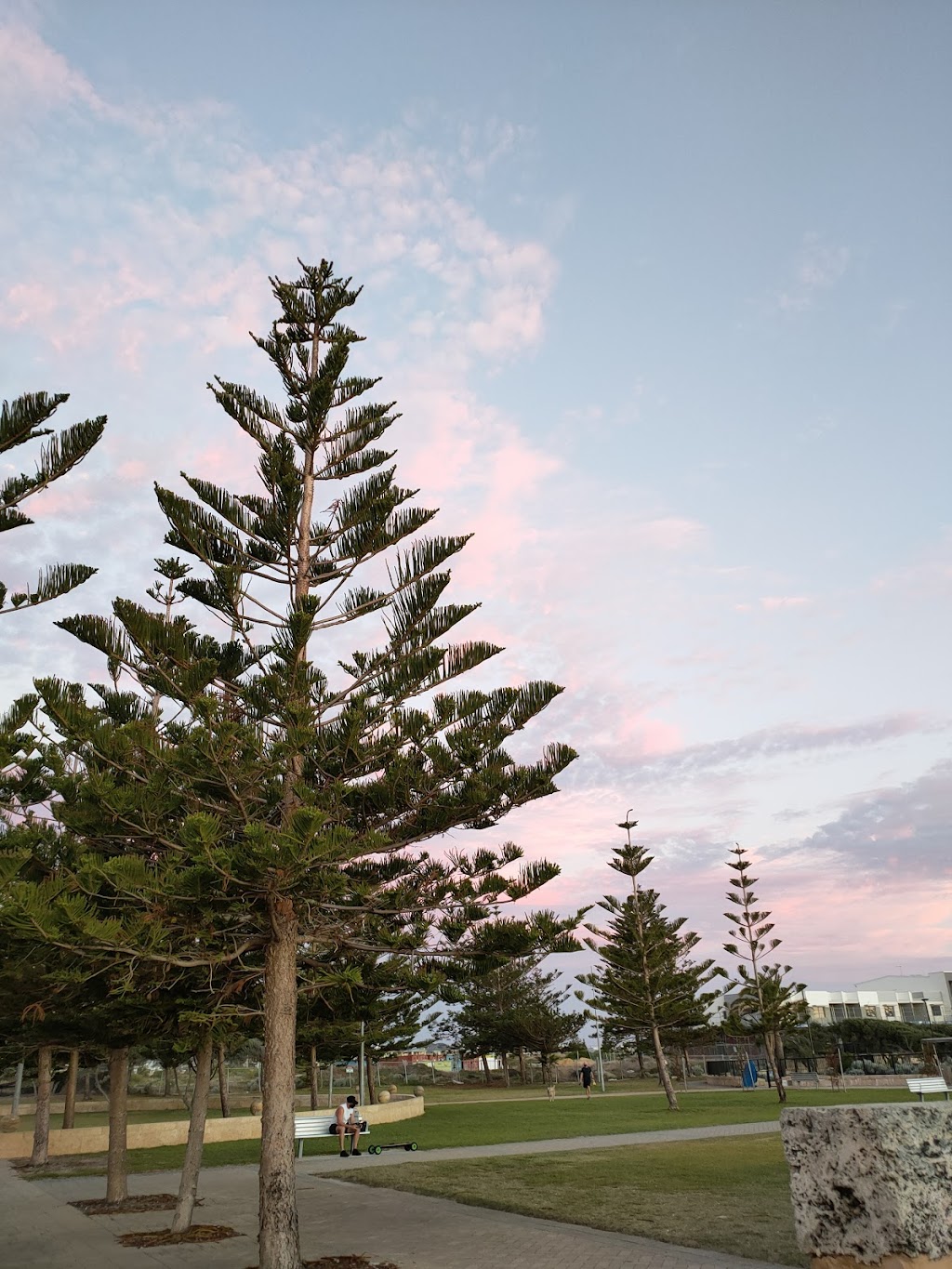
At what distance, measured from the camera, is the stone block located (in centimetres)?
365

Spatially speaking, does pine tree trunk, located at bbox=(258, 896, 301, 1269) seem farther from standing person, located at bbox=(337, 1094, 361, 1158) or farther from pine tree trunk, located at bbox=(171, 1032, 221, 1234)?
standing person, located at bbox=(337, 1094, 361, 1158)

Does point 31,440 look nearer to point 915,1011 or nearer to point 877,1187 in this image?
point 877,1187

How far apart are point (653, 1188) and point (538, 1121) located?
1086 centimetres

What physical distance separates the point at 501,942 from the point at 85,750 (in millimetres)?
4571

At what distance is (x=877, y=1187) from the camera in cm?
370

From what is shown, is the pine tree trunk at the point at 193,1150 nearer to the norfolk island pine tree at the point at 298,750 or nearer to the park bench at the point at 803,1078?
the norfolk island pine tree at the point at 298,750

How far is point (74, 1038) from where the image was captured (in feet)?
38.0

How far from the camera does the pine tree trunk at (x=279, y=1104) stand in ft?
20.1

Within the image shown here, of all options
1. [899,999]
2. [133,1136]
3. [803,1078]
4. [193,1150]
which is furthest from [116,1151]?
[899,999]

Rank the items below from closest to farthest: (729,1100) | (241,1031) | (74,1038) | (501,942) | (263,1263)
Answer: (263,1263), (501,942), (241,1031), (74,1038), (729,1100)

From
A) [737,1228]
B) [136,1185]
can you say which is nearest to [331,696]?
[737,1228]

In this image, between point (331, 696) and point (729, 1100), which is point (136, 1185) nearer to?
point (331, 696)

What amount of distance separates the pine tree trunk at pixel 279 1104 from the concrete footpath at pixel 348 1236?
34.7 inches

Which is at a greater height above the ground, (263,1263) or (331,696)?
(331,696)
